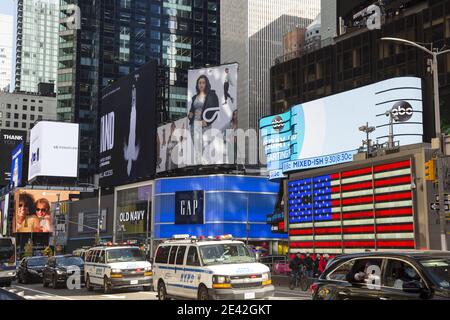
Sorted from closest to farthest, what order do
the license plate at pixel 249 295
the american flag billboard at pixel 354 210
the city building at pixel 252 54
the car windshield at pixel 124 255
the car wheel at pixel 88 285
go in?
the license plate at pixel 249 295
the car windshield at pixel 124 255
the car wheel at pixel 88 285
the american flag billboard at pixel 354 210
the city building at pixel 252 54

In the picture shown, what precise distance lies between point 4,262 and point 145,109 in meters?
52.8

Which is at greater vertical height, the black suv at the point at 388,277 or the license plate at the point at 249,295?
the black suv at the point at 388,277

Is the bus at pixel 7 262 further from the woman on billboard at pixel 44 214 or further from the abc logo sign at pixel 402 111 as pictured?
the woman on billboard at pixel 44 214

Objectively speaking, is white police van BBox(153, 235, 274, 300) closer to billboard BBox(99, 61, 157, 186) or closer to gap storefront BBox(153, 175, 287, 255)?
gap storefront BBox(153, 175, 287, 255)

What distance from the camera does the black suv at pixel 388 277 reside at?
8.29m

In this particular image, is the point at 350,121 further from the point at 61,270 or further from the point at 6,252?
the point at 6,252

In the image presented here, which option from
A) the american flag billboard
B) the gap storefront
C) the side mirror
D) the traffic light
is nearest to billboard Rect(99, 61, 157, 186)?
the gap storefront

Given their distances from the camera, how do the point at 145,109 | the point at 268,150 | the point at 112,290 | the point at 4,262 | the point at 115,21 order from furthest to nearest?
the point at 115,21 → the point at 145,109 → the point at 268,150 → the point at 4,262 → the point at 112,290

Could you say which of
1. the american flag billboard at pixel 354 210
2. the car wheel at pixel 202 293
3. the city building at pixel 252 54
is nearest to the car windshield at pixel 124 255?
the car wheel at pixel 202 293

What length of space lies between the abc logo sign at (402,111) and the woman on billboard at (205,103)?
3022 centimetres

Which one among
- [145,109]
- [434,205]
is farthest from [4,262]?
[145,109]
